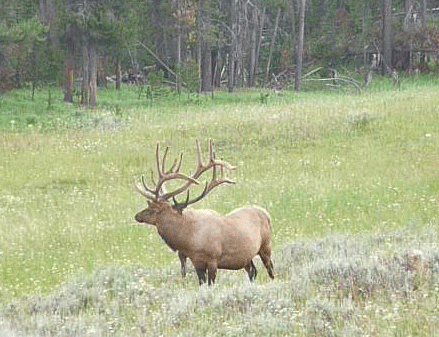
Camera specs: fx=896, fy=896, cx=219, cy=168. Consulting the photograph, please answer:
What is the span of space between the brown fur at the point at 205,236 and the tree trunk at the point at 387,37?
1403 inches

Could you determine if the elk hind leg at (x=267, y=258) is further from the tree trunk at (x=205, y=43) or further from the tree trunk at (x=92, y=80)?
the tree trunk at (x=205, y=43)

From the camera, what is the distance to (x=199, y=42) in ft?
131

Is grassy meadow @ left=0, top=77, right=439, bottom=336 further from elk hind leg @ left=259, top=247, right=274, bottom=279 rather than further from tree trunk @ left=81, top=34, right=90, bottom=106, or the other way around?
tree trunk @ left=81, top=34, right=90, bottom=106

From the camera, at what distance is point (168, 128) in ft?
75.3

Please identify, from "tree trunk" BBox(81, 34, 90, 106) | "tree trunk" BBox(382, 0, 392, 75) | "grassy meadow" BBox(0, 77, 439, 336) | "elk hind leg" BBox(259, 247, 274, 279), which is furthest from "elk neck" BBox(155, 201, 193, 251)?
"tree trunk" BBox(382, 0, 392, 75)

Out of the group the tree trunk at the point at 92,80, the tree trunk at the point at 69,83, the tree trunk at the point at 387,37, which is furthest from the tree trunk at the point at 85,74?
the tree trunk at the point at 387,37

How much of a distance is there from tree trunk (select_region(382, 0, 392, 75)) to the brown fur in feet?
117

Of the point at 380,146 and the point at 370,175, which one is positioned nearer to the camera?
the point at 370,175

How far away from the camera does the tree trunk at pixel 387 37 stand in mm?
43231

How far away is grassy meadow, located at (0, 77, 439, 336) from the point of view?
7957 millimetres

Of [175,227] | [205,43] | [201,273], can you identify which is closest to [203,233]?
[175,227]

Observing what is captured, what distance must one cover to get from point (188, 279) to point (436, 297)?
287 centimetres

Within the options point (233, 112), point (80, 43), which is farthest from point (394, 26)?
point (233, 112)

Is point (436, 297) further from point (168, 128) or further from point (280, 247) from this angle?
point (168, 128)
